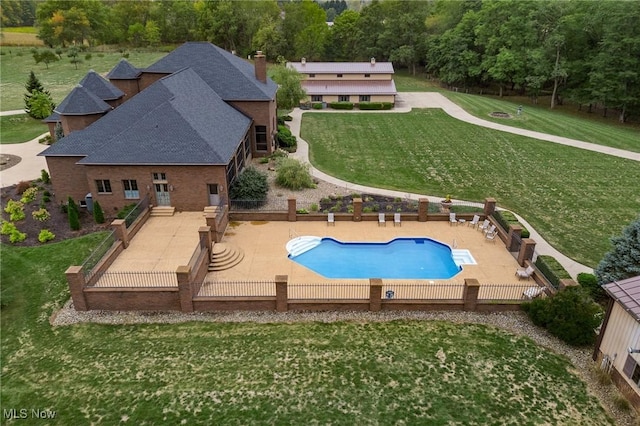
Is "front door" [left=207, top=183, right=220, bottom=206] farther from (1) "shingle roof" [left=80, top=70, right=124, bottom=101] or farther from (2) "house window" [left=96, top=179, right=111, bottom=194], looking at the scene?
(1) "shingle roof" [left=80, top=70, right=124, bottom=101]

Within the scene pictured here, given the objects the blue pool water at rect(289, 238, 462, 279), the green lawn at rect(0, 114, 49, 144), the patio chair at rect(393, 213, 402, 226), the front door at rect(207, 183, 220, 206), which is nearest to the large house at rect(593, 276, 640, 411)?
the blue pool water at rect(289, 238, 462, 279)

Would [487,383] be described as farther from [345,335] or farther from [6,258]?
[6,258]

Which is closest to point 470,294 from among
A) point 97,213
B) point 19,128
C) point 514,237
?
point 514,237

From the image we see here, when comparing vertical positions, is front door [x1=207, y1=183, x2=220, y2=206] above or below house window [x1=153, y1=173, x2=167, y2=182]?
below

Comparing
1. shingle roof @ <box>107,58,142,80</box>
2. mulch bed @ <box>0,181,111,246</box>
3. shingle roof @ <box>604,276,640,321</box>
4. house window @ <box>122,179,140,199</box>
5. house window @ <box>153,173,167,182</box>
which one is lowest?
mulch bed @ <box>0,181,111,246</box>

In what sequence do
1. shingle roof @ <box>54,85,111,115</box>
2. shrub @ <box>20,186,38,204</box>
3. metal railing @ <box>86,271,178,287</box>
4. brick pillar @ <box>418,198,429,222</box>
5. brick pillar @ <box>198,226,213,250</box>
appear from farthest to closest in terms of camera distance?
shingle roof @ <box>54,85,111,115</box>, shrub @ <box>20,186,38,204</box>, brick pillar @ <box>418,198,429,222</box>, brick pillar @ <box>198,226,213,250</box>, metal railing @ <box>86,271,178,287</box>

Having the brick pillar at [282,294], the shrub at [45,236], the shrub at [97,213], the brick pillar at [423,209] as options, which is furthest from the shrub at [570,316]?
the shrub at [45,236]

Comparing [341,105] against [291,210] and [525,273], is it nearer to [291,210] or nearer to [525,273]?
[291,210]
